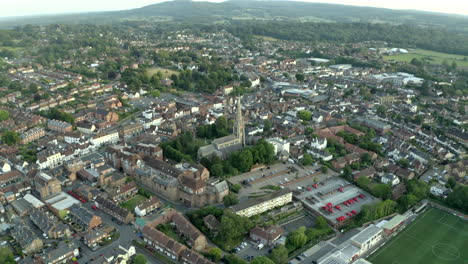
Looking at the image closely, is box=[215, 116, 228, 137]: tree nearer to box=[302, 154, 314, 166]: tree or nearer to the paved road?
box=[302, 154, 314, 166]: tree

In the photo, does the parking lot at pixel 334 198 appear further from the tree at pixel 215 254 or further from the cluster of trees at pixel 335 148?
the tree at pixel 215 254

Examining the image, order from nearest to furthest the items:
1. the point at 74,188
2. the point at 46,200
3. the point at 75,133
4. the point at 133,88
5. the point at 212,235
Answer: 1. the point at 212,235
2. the point at 46,200
3. the point at 74,188
4. the point at 75,133
5. the point at 133,88

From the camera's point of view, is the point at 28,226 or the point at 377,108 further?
the point at 377,108

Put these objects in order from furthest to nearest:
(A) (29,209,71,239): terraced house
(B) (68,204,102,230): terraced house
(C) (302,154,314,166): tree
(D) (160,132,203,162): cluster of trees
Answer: (C) (302,154,314,166): tree → (D) (160,132,203,162): cluster of trees → (B) (68,204,102,230): terraced house → (A) (29,209,71,239): terraced house

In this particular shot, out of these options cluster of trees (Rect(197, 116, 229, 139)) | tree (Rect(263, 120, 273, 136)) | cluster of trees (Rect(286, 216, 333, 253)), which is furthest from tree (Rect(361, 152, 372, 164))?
cluster of trees (Rect(197, 116, 229, 139))

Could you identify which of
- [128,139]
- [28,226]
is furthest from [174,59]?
[28,226]

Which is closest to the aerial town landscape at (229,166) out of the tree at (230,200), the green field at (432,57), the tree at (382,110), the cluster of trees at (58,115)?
the tree at (230,200)

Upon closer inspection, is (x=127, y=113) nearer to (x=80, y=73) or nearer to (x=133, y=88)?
(x=133, y=88)

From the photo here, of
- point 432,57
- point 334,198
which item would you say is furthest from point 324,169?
point 432,57
